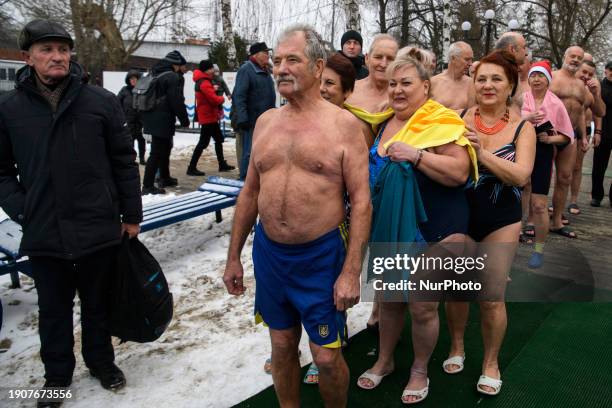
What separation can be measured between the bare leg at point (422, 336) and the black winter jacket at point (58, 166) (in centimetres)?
175

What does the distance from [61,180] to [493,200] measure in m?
2.31

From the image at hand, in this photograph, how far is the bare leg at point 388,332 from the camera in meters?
3.00

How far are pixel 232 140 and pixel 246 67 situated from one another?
711 centimetres

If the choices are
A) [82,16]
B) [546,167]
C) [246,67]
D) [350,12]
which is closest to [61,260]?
[546,167]

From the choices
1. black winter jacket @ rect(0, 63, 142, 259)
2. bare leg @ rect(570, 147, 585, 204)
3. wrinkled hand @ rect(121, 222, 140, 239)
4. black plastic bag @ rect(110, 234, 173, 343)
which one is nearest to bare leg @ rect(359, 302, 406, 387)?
black plastic bag @ rect(110, 234, 173, 343)

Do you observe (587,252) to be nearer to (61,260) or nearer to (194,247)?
(194,247)

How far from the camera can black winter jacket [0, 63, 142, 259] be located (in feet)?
8.98

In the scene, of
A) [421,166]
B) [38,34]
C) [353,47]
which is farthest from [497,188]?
[353,47]

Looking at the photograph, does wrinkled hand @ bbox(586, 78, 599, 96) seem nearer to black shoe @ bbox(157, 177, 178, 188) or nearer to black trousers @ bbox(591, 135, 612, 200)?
black trousers @ bbox(591, 135, 612, 200)

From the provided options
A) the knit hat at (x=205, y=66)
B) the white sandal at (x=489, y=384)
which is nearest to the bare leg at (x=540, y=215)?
the white sandal at (x=489, y=384)

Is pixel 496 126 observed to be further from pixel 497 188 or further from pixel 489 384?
pixel 489 384

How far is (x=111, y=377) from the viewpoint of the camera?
3.03m

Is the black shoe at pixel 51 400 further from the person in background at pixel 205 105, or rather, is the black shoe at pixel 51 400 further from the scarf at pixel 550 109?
the person in background at pixel 205 105

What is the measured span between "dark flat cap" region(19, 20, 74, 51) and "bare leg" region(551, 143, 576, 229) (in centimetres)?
490
